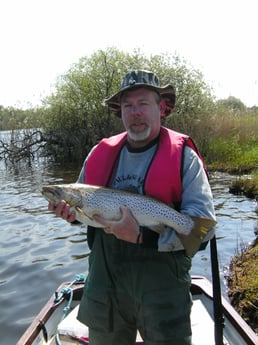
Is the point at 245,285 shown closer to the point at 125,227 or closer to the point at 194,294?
the point at 194,294

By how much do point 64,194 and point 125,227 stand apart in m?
0.63

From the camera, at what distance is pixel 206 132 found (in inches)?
749

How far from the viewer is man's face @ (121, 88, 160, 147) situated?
9.50 ft

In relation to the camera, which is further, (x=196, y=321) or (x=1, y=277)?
(x=1, y=277)

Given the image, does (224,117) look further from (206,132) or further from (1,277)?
(1,277)

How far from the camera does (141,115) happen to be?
288cm

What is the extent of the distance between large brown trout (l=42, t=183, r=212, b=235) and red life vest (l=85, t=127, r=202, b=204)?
0.12 metres

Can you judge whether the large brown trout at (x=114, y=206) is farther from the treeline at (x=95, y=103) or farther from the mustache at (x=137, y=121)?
the treeline at (x=95, y=103)

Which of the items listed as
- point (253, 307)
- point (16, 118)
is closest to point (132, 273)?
point (253, 307)

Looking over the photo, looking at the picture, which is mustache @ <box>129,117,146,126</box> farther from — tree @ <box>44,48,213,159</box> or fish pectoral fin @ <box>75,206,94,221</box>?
tree @ <box>44,48,213,159</box>

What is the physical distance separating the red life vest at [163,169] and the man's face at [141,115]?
0.12 meters

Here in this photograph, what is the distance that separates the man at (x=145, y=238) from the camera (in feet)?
8.57

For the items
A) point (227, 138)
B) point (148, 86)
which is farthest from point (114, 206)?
point (227, 138)

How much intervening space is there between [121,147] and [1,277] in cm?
518
